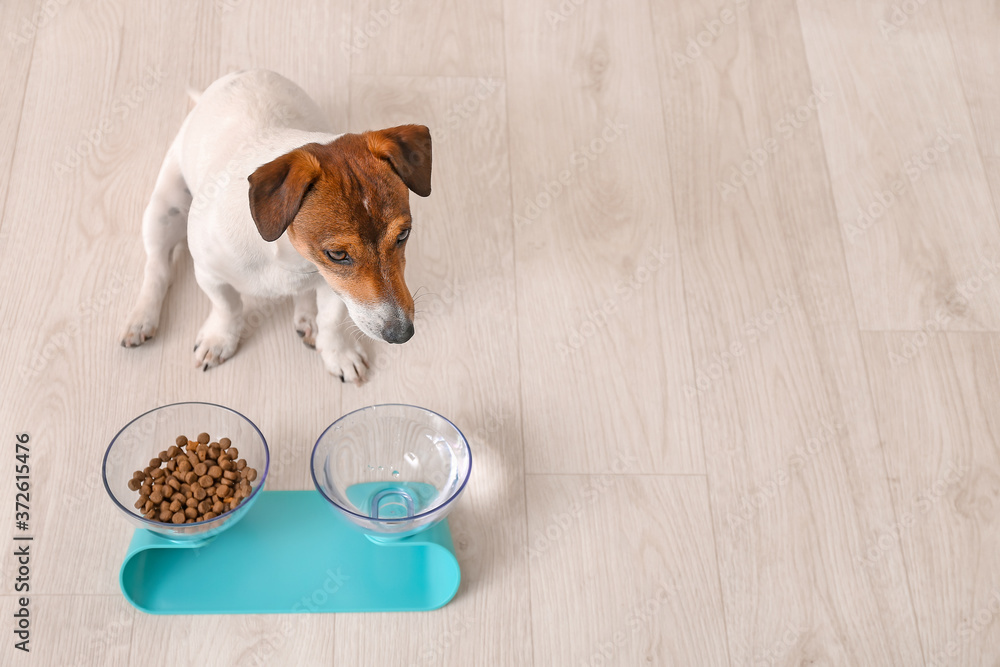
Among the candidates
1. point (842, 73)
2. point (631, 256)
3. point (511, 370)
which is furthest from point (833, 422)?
point (842, 73)

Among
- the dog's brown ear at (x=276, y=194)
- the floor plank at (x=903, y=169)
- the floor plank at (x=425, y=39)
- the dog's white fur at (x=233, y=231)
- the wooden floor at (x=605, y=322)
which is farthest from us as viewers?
the floor plank at (x=425, y=39)

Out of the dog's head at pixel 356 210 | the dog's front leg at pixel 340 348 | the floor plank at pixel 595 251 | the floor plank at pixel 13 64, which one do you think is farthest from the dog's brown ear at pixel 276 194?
the floor plank at pixel 13 64

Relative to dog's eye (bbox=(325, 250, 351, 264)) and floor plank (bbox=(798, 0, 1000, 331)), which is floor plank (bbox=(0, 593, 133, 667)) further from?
floor plank (bbox=(798, 0, 1000, 331))

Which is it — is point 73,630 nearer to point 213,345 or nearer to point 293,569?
point 293,569

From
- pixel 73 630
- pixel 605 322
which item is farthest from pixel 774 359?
pixel 73 630

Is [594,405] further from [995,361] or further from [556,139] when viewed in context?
[995,361]

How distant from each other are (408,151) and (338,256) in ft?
0.73

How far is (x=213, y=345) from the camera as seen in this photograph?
1.76 metres

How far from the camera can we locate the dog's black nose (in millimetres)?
1424

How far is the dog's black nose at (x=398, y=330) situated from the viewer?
4.67 feet

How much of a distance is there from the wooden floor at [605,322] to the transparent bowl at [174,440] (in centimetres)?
10

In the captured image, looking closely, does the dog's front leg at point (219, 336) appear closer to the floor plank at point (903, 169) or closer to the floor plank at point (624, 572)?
the floor plank at point (624, 572)

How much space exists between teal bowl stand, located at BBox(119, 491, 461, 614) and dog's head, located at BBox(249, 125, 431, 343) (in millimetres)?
473

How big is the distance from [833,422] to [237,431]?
1391 mm
